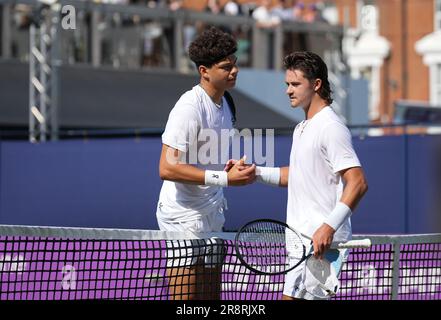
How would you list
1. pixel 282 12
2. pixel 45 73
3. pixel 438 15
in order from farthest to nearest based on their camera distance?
pixel 438 15 → pixel 282 12 → pixel 45 73

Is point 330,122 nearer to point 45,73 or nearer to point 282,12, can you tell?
point 45,73

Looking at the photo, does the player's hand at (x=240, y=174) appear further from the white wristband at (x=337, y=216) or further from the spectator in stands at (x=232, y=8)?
the spectator in stands at (x=232, y=8)

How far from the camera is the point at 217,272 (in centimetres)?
547

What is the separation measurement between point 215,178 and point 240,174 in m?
0.12

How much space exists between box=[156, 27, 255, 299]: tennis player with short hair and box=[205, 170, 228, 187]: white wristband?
0.20 feet

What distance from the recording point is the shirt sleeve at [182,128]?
17.1 ft

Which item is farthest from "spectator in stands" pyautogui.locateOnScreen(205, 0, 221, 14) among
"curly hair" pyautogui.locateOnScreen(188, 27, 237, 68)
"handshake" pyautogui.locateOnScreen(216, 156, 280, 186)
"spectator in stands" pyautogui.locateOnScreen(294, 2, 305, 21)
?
"handshake" pyautogui.locateOnScreen(216, 156, 280, 186)

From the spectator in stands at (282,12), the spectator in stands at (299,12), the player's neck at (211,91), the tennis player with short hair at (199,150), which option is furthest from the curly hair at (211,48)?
the spectator in stands at (299,12)

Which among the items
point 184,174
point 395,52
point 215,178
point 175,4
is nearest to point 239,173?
point 215,178

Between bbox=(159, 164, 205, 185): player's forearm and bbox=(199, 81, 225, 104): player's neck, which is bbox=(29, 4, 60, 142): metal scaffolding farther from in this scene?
bbox=(159, 164, 205, 185): player's forearm

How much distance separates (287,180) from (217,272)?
61 cm

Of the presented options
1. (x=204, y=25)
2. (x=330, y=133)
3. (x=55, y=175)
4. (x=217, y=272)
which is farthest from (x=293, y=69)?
(x=204, y=25)

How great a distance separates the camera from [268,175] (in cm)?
537

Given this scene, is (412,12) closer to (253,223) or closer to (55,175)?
(55,175)
